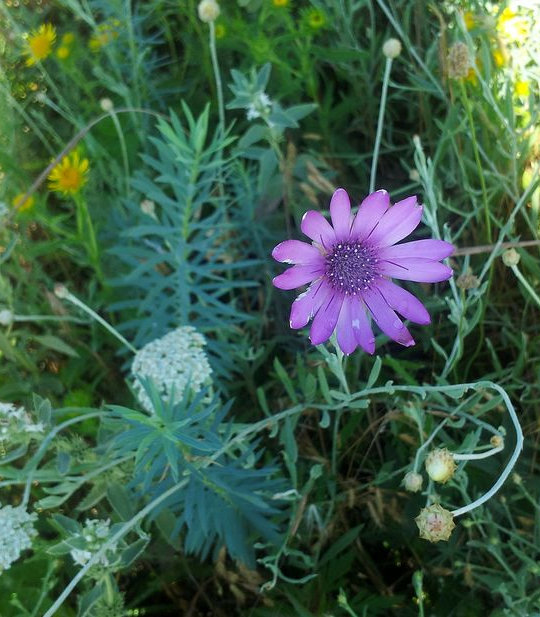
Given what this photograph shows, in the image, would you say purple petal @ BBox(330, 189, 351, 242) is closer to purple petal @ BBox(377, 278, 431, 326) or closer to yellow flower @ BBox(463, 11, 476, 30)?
purple petal @ BBox(377, 278, 431, 326)

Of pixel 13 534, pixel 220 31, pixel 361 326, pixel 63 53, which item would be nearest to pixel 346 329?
pixel 361 326

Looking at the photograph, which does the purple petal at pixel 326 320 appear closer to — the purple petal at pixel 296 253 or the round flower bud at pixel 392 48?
the purple petal at pixel 296 253

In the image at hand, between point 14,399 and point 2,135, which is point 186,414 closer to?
point 14,399

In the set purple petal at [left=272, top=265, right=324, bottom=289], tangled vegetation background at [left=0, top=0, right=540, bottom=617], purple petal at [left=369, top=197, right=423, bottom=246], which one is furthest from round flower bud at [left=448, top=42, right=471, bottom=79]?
purple petal at [left=272, top=265, right=324, bottom=289]

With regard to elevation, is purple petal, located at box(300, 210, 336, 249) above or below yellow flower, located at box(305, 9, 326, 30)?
below

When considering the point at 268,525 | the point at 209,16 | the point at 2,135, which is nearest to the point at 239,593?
the point at 268,525
